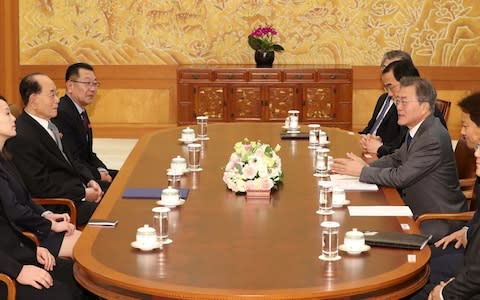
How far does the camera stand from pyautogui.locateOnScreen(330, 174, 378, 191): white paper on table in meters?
5.44

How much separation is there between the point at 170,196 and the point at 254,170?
1.62 feet

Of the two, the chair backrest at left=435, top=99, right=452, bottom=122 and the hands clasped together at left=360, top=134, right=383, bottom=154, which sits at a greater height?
the chair backrest at left=435, top=99, right=452, bottom=122

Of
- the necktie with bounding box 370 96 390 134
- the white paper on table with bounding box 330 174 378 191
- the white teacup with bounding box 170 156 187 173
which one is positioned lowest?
the white paper on table with bounding box 330 174 378 191

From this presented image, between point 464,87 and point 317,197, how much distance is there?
7.14 metres

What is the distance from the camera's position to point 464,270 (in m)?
4.20

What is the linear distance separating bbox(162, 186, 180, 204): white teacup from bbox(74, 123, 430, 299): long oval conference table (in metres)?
0.07

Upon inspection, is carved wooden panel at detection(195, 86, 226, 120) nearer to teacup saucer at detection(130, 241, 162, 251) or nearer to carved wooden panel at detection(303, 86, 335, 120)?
carved wooden panel at detection(303, 86, 335, 120)

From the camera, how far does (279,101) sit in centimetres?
1138

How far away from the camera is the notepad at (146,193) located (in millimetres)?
5145

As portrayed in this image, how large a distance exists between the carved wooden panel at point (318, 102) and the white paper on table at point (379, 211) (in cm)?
642

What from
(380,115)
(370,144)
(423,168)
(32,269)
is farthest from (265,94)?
(32,269)

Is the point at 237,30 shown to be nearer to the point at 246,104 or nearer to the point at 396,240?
the point at 246,104

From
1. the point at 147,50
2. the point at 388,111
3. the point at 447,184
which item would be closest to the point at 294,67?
the point at 147,50

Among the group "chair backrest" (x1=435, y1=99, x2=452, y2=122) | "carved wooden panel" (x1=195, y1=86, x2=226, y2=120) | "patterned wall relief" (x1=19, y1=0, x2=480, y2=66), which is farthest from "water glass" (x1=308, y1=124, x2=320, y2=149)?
"patterned wall relief" (x1=19, y1=0, x2=480, y2=66)
